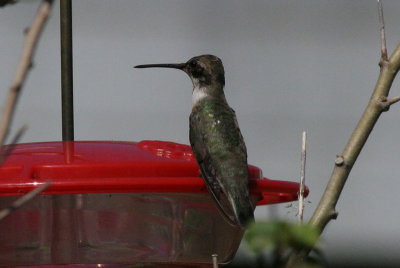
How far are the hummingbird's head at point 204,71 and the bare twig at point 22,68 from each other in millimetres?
3768

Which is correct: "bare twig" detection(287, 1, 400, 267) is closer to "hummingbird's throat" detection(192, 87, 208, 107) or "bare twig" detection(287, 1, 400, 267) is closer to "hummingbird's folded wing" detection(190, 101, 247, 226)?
"hummingbird's folded wing" detection(190, 101, 247, 226)

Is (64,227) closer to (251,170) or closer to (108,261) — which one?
(108,261)

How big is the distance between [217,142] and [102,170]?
5.45 feet

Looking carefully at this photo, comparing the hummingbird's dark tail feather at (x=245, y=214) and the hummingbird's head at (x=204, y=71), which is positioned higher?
the hummingbird's head at (x=204, y=71)

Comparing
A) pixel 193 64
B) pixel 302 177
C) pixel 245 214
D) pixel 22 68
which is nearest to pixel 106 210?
pixel 245 214

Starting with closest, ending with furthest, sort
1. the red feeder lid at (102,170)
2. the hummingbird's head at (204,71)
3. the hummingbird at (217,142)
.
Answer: the red feeder lid at (102,170) < the hummingbird at (217,142) < the hummingbird's head at (204,71)

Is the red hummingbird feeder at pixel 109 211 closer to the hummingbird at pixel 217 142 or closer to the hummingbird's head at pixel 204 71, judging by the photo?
the hummingbird at pixel 217 142

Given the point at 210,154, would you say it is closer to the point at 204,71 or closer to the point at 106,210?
the point at 204,71

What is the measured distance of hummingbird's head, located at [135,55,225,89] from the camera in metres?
4.72

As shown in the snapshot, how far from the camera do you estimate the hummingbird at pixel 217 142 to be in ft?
9.98

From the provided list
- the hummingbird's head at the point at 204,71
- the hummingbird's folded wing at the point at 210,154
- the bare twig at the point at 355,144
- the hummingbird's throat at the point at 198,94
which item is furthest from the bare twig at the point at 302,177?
the hummingbird's head at the point at 204,71

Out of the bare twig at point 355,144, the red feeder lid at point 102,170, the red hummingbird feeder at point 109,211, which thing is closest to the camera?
the bare twig at point 355,144

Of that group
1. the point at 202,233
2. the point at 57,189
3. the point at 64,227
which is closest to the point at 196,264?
the point at 202,233

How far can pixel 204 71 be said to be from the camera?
4.79 meters
